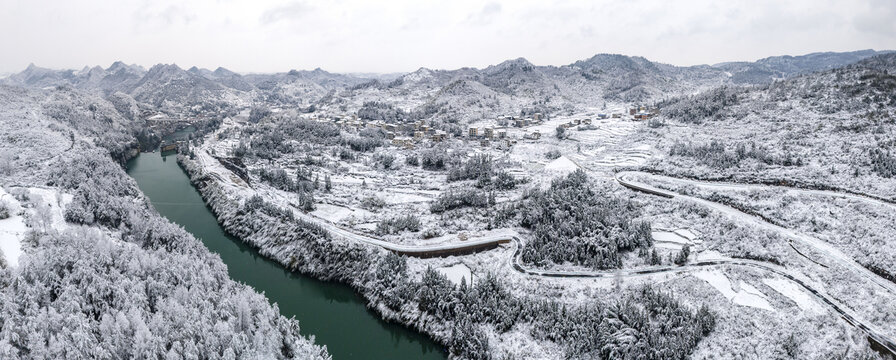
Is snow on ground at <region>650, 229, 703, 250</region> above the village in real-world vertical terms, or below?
below

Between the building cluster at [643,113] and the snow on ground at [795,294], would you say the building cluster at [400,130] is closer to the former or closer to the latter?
the building cluster at [643,113]

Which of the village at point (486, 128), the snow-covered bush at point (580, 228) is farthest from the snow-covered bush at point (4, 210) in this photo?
the village at point (486, 128)

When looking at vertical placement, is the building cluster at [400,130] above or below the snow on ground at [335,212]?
above

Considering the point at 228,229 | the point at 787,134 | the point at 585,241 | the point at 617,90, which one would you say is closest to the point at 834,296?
the point at 585,241

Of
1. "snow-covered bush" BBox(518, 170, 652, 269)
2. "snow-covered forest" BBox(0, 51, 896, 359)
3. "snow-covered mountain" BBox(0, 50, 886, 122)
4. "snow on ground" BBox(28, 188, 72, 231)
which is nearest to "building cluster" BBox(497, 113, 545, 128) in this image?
"snow-covered mountain" BBox(0, 50, 886, 122)

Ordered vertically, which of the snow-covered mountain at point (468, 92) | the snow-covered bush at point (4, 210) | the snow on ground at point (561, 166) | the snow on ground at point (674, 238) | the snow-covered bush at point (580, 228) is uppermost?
the snow-covered mountain at point (468, 92)

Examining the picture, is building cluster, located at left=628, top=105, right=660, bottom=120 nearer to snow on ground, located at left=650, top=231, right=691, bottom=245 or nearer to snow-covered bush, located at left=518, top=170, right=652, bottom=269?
snow-covered bush, located at left=518, top=170, right=652, bottom=269
